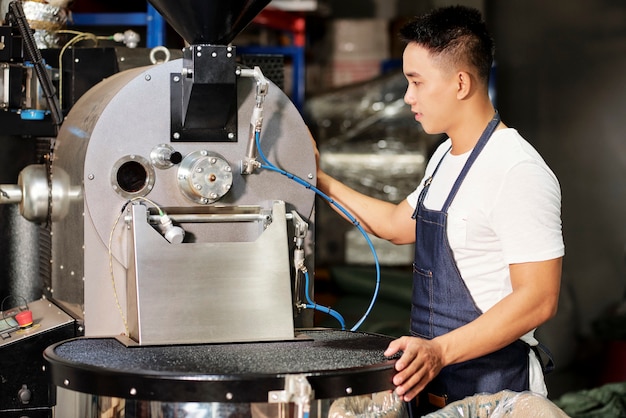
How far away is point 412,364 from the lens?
1.76m

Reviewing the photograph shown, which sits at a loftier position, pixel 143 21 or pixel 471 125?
pixel 143 21

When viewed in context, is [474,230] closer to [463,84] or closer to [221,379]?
[463,84]

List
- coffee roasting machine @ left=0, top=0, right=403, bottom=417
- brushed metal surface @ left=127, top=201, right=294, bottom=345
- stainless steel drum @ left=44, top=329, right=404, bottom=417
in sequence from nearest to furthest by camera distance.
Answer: stainless steel drum @ left=44, top=329, right=404, bottom=417, coffee roasting machine @ left=0, top=0, right=403, bottom=417, brushed metal surface @ left=127, top=201, right=294, bottom=345

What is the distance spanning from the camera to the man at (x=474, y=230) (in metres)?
1.92

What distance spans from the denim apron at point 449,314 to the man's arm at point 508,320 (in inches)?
6.5

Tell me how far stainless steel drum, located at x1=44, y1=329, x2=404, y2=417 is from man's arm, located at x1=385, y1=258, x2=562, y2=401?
0.45 ft

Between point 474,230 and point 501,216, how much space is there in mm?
95

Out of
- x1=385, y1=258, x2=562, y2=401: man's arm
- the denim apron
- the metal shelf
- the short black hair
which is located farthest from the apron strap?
the metal shelf

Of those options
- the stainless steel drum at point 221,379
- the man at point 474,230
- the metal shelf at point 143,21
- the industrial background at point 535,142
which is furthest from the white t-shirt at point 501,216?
the industrial background at point 535,142

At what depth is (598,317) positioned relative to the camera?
498 cm

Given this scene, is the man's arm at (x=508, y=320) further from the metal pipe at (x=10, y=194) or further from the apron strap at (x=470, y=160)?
the metal pipe at (x=10, y=194)

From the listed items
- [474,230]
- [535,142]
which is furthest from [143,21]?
[535,142]

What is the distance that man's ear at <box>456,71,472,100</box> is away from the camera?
2156 mm

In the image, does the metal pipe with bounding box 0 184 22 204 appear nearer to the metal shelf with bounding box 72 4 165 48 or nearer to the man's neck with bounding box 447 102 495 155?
the metal shelf with bounding box 72 4 165 48
